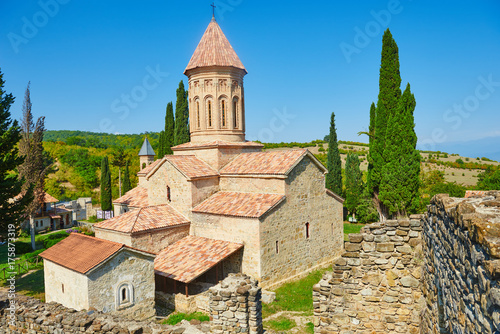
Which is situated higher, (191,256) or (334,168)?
(334,168)

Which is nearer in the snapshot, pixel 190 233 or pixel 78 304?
pixel 78 304

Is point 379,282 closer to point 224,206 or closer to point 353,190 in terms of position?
point 224,206

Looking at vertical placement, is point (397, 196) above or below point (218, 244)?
above

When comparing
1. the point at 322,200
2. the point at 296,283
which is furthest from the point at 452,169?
the point at 296,283

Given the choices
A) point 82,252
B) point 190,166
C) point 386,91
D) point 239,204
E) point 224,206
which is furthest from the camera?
point 386,91

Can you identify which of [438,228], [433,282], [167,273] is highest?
[438,228]

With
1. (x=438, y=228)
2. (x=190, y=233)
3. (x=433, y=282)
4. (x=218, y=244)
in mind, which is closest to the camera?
(x=438, y=228)

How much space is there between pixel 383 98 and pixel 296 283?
10341mm

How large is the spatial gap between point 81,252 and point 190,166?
17.7 feet

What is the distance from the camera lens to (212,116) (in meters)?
14.9

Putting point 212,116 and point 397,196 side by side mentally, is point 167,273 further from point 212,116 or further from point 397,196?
point 397,196

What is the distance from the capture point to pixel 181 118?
78.1 ft

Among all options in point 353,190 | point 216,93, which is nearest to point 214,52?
point 216,93

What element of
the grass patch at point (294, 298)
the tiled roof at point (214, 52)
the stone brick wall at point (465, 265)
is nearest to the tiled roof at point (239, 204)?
the grass patch at point (294, 298)
